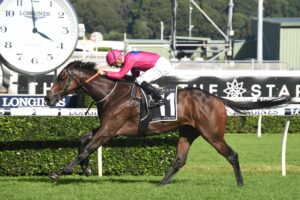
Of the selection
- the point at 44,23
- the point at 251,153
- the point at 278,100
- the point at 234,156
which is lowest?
the point at 251,153

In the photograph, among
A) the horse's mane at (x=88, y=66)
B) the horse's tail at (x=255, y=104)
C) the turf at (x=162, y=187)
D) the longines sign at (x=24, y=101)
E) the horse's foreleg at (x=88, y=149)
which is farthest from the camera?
the longines sign at (x=24, y=101)

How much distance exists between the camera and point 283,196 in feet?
24.7

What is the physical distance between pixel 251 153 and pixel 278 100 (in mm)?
4953

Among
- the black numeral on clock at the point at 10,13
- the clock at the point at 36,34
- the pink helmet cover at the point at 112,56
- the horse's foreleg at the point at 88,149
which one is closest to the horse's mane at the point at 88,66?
the pink helmet cover at the point at 112,56

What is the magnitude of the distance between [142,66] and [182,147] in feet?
3.39

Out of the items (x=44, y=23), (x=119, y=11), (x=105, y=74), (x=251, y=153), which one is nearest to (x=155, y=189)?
(x=105, y=74)

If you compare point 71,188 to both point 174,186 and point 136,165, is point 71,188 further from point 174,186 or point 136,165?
point 136,165

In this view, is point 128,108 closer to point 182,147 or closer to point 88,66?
point 88,66

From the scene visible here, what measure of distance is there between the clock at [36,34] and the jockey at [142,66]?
7.36ft

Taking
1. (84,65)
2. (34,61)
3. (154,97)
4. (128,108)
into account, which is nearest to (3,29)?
(34,61)

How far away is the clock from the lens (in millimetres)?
10453

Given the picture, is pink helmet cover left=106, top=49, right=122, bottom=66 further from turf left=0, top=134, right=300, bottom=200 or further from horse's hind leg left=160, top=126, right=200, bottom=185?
turf left=0, top=134, right=300, bottom=200

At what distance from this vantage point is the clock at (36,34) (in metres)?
10.5

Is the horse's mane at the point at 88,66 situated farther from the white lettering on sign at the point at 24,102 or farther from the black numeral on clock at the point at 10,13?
the black numeral on clock at the point at 10,13
